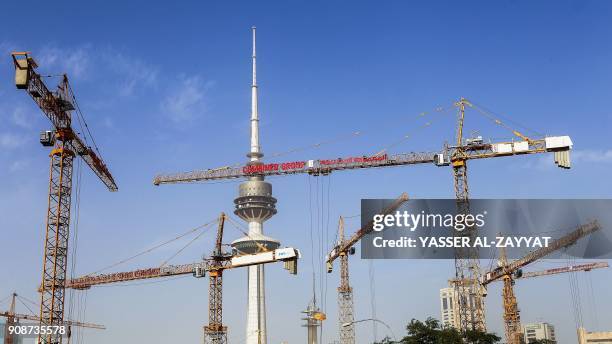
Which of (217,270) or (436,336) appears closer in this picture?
(436,336)

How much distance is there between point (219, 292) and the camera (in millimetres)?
161625

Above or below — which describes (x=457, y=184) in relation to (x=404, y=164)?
below

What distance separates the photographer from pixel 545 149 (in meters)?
136

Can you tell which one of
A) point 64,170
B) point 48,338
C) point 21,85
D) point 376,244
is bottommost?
point 48,338

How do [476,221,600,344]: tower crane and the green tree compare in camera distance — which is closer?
the green tree

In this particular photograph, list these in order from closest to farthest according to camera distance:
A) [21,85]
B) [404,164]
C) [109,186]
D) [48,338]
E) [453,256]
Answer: [21,85] → [48,338] → [453,256] → [109,186] → [404,164]

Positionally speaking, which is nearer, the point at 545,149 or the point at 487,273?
the point at 545,149

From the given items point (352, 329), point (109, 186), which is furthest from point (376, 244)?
point (352, 329)

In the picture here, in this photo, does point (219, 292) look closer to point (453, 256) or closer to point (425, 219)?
point (453, 256)

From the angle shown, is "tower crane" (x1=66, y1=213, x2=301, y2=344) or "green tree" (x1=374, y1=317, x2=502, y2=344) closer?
"green tree" (x1=374, y1=317, x2=502, y2=344)

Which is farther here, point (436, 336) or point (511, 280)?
point (511, 280)

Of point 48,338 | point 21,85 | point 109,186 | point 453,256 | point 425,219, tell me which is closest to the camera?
point 425,219

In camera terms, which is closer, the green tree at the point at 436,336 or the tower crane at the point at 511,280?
the green tree at the point at 436,336

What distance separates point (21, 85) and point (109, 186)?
141 feet
